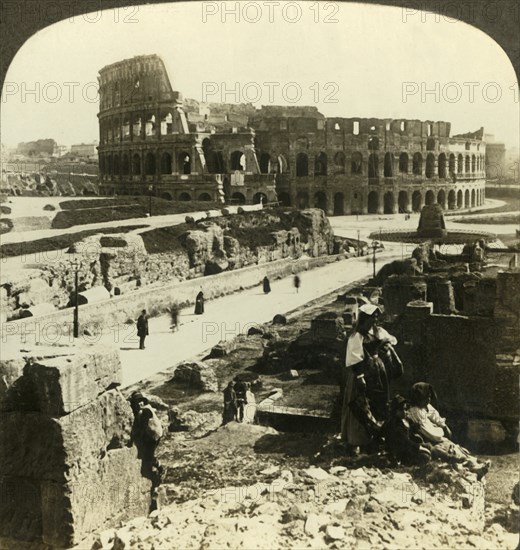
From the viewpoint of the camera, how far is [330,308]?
7.76m

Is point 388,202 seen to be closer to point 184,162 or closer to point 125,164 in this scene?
point 125,164

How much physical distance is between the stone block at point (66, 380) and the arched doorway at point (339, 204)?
20.0 ft

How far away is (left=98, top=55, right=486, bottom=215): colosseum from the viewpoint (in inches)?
300

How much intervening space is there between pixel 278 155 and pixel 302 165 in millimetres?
2040

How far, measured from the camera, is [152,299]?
8438mm

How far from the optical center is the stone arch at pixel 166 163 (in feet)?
59.8

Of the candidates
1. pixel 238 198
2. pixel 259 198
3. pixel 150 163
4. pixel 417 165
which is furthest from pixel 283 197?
pixel 417 165

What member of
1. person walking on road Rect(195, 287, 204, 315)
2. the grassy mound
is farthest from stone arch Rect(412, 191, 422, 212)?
the grassy mound

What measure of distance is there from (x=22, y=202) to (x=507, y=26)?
28.9 ft

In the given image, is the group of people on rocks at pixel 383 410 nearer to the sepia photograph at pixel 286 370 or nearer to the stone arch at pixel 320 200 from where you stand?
the sepia photograph at pixel 286 370

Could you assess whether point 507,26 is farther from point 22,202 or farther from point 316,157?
point 316,157

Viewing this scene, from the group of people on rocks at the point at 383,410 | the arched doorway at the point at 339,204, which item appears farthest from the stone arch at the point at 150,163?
the group of people on rocks at the point at 383,410

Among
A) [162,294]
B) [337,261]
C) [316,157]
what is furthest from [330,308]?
[316,157]

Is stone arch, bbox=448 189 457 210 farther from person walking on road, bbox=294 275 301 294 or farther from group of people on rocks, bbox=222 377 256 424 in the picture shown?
group of people on rocks, bbox=222 377 256 424
